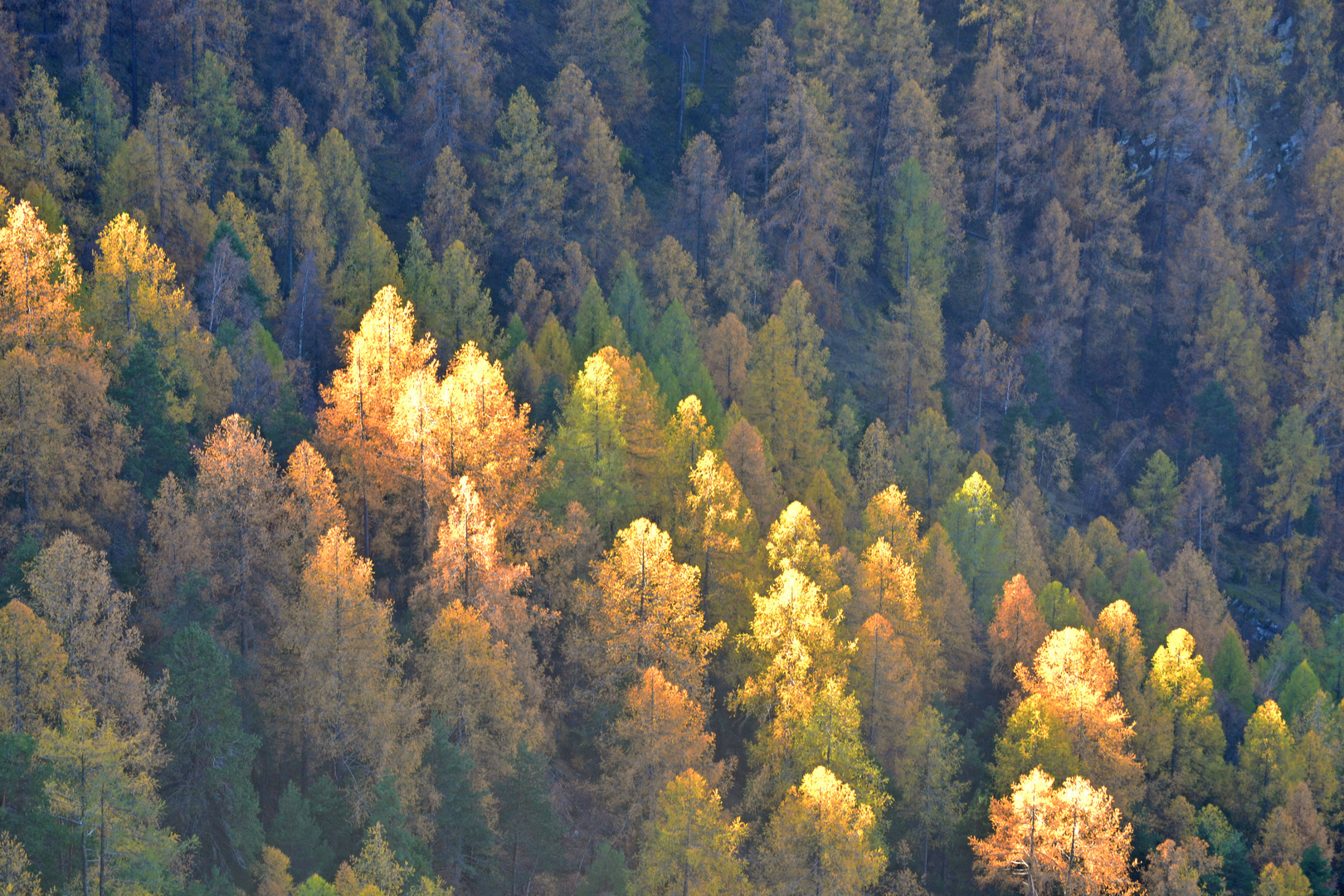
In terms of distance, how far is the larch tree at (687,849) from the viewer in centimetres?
4319

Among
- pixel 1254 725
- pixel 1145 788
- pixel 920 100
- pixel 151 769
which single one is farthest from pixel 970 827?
pixel 920 100

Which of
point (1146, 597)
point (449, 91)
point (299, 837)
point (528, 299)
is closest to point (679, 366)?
point (528, 299)

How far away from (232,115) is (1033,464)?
49.6m

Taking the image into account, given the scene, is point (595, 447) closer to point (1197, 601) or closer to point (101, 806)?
point (101, 806)

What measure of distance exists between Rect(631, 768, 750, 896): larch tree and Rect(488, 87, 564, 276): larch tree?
3652 cm

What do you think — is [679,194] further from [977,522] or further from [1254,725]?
[1254,725]

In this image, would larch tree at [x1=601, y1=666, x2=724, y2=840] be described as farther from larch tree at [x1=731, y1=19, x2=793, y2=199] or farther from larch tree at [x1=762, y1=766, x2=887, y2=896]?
larch tree at [x1=731, y1=19, x2=793, y2=199]

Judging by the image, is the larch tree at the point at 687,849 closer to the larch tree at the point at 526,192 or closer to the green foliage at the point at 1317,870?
the green foliage at the point at 1317,870

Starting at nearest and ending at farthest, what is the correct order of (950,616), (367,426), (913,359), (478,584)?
(478,584) < (367,426) < (950,616) < (913,359)

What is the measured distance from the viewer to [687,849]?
4300cm

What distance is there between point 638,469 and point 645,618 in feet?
28.6

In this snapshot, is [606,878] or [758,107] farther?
[758,107]

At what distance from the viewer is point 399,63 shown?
83125mm

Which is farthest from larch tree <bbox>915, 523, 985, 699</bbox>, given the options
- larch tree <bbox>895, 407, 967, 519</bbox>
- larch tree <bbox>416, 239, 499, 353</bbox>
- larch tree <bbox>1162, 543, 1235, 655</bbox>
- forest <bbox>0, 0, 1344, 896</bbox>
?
larch tree <bbox>416, 239, 499, 353</bbox>
